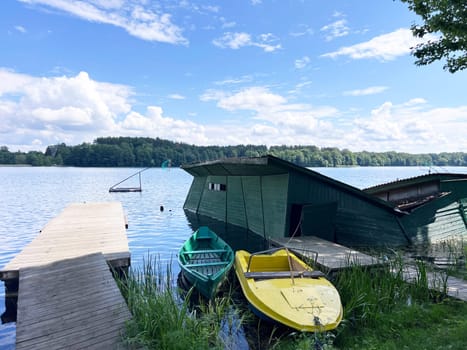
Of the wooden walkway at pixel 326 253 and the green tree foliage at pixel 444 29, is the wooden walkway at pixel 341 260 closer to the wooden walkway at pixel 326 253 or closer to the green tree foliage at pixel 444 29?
the wooden walkway at pixel 326 253

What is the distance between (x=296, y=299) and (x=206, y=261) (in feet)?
18.5

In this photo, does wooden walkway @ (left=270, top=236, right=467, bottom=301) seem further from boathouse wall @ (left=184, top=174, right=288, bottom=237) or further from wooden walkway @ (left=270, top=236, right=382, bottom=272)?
boathouse wall @ (left=184, top=174, right=288, bottom=237)

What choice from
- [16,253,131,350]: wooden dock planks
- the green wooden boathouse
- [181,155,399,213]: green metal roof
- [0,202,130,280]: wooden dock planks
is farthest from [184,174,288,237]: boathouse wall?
[16,253,131,350]: wooden dock planks

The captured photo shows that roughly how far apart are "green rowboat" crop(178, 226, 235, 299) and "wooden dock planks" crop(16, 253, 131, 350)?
7.23 feet

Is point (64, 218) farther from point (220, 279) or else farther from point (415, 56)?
point (415, 56)

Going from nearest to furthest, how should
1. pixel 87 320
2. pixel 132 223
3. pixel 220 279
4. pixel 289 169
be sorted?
pixel 87 320 < pixel 220 279 < pixel 289 169 < pixel 132 223

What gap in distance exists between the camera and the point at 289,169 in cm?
1228

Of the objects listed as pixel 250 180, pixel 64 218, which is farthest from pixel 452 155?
pixel 64 218

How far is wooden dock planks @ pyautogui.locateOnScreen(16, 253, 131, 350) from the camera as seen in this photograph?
15.9 feet

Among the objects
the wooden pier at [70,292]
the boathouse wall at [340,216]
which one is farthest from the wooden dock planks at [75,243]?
the boathouse wall at [340,216]

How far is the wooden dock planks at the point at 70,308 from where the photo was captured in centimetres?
483

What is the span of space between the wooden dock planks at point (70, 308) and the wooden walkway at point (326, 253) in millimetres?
4967

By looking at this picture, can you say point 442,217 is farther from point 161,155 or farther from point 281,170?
point 161,155

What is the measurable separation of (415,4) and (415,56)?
2.02 metres
